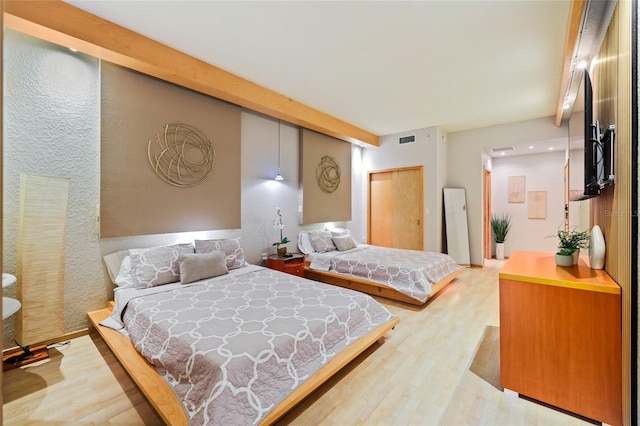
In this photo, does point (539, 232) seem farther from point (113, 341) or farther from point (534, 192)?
point (113, 341)

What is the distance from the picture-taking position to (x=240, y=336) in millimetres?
1893

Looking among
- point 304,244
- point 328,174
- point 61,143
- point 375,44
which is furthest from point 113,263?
point 328,174

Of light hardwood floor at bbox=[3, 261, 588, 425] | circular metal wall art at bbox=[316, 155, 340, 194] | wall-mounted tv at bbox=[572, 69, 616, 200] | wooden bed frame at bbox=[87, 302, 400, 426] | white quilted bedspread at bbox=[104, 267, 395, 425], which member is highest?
circular metal wall art at bbox=[316, 155, 340, 194]

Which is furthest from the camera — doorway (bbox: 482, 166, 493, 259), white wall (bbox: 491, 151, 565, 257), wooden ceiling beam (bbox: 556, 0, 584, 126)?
doorway (bbox: 482, 166, 493, 259)

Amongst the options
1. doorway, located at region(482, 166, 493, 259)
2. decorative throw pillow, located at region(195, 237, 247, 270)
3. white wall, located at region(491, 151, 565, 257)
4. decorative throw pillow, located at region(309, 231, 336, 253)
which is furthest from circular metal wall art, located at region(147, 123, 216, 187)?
white wall, located at region(491, 151, 565, 257)

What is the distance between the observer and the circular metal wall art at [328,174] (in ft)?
17.8

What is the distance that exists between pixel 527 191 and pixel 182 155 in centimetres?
719

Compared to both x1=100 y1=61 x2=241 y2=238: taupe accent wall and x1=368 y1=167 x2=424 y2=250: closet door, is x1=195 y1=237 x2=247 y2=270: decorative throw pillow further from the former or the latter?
x1=368 y1=167 x2=424 y2=250: closet door

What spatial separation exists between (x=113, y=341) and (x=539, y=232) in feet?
25.8

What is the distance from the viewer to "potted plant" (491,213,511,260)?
6.74 meters

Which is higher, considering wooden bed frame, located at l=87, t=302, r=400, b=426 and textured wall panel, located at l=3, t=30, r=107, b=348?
textured wall panel, located at l=3, t=30, r=107, b=348

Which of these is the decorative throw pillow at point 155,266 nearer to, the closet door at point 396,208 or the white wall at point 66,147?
the white wall at point 66,147

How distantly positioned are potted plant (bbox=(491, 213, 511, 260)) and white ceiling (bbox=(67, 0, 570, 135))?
313 centimetres

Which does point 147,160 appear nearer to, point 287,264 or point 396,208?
point 287,264
